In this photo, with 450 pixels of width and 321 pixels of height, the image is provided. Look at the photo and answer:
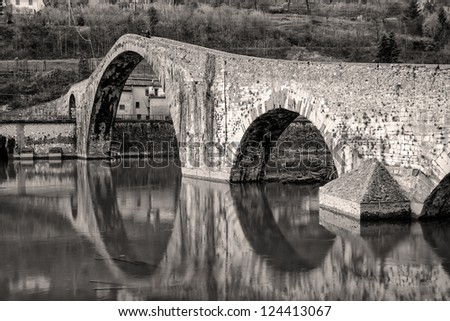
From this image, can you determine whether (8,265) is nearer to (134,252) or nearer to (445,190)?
(134,252)

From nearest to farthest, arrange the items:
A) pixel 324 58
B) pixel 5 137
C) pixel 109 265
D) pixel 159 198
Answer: pixel 109 265
pixel 159 198
pixel 5 137
pixel 324 58

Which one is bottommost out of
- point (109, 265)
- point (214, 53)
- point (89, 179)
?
point (89, 179)

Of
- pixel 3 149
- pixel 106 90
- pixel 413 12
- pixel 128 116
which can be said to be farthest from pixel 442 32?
pixel 3 149

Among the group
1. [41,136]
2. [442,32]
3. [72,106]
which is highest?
[442,32]

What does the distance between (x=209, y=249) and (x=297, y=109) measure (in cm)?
754

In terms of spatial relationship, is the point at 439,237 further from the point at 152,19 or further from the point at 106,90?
the point at 152,19

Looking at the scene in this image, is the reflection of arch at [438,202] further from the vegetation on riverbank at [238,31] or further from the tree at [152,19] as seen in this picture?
the tree at [152,19]

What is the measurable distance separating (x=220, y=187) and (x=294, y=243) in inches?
365

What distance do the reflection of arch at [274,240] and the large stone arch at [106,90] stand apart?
413 inches

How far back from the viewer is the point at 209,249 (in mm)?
15023

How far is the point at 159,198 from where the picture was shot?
22984mm

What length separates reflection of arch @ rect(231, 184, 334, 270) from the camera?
13793mm

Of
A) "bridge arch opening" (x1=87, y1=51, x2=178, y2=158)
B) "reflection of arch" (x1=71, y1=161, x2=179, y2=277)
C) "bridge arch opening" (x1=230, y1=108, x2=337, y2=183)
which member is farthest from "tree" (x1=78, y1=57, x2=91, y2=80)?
"reflection of arch" (x1=71, y1=161, x2=179, y2=277)
